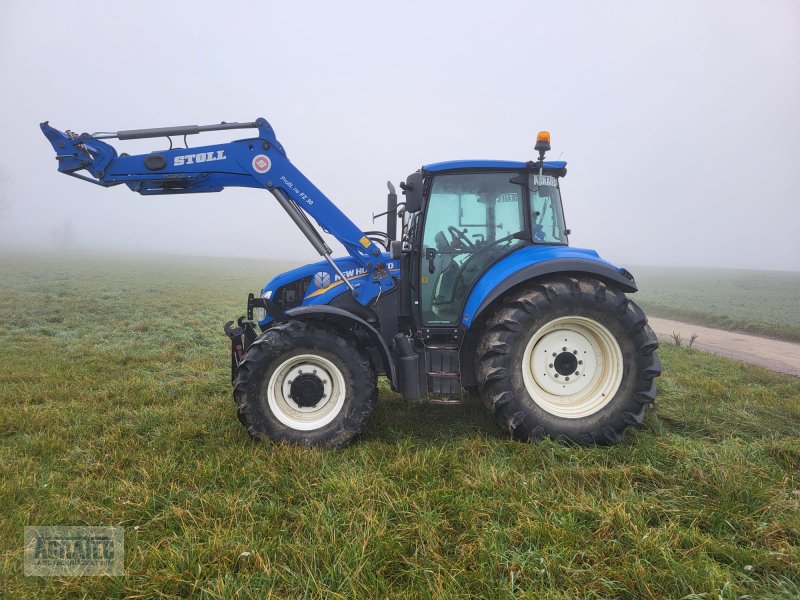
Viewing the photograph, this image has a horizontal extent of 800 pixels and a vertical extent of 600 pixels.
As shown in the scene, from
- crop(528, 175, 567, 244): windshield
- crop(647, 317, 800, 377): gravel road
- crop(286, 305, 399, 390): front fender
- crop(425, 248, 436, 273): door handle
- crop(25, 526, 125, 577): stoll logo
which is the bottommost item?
crop(647, 317, 800, 377): gravel road

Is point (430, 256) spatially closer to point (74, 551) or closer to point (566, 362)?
point (566, 362)

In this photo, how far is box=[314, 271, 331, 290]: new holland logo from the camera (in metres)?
4.17

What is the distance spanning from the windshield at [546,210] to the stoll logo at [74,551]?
390 centimetres

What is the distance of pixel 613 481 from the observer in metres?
2.92

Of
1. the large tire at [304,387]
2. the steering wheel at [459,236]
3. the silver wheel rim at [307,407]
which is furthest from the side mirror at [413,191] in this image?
the silver wheel rim at [307,407]

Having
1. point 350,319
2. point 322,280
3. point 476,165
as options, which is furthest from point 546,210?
point 322,280

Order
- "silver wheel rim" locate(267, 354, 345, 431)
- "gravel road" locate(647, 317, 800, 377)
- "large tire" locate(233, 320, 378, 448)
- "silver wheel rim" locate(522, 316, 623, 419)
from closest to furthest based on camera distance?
"large tire" locate(233, 320, 378, 448)
"silver wheel rim" locate(267, 354, 345, 431)
"silver wheel rim" locate(522, 316, 623, 419)
"gravel road" locate(647, 317, 800, 377)

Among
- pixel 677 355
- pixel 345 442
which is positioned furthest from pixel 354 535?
pixel 677 355

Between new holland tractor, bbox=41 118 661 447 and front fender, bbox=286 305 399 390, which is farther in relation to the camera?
front fender, bbox=286 305 399 390

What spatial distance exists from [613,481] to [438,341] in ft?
6.10

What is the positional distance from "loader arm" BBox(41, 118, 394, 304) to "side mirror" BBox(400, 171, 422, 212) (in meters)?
0.57

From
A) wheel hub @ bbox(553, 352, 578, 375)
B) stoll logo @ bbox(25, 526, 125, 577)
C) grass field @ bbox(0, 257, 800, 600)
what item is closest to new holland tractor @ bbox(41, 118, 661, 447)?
wheel hub @ bbox(553, 352, 578, 375)

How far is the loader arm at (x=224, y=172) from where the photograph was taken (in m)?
3.63

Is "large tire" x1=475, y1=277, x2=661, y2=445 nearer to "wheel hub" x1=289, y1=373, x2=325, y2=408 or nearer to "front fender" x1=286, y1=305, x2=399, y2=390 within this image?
"front fender" x1=286, y1=305, x2=399, y2=390
